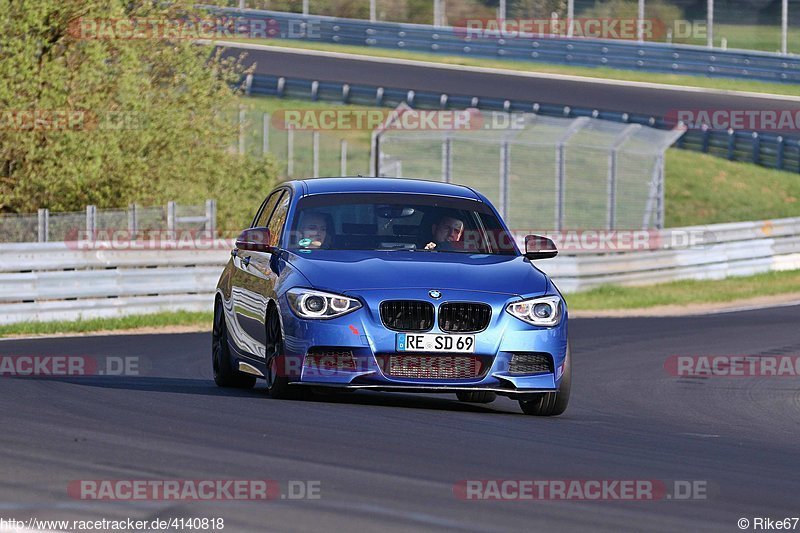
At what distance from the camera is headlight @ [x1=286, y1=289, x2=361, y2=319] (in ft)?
32.3

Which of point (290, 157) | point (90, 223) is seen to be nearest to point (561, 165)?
point (290, 157)

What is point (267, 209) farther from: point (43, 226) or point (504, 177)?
point (504, 177)

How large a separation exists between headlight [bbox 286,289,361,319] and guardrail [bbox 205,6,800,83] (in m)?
31.2

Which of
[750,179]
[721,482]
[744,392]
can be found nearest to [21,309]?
[744,392]

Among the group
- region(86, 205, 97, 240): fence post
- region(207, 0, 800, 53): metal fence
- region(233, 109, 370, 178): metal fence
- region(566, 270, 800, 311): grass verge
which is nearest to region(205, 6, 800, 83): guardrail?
region(207, 0, 800, 53): metal fence

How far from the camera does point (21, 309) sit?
19.5 m

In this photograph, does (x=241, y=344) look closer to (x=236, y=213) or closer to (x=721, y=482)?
(x=721, y=482)

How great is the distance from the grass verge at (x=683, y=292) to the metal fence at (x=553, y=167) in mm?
1649

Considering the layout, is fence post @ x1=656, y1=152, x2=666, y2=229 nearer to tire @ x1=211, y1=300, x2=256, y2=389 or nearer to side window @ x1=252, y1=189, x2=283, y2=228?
side window @ x1=252, y1=189, x2=283, y2=228

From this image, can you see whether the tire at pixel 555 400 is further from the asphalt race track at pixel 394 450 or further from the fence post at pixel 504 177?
the fence post at pixel 504 177

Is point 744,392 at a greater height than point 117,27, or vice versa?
point 117,27

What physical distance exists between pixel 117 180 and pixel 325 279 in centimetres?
1746

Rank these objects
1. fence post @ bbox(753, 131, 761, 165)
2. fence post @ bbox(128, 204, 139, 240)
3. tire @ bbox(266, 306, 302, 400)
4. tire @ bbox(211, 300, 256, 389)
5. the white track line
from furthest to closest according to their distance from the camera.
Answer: the white track line, fence post @ bbox(753, 131, 761, 165), fence post @ bbox(128, 204, 139, 240), tire @ bbox(211, 300, 256, 389), tire @ bbox(266, 306, 302, 400)

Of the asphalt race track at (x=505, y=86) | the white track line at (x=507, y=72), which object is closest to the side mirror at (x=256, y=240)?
the asphalt race track at (x=505, y=86)
